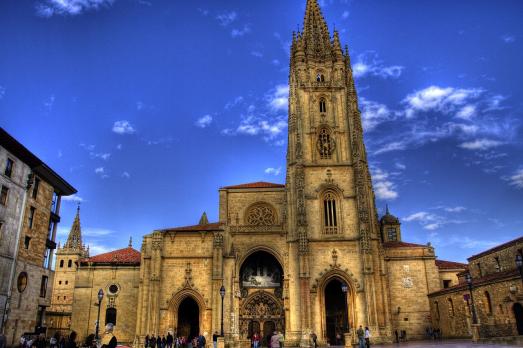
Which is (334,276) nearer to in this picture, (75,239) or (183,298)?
(183,298)

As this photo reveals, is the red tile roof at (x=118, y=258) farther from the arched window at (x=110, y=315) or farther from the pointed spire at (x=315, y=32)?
the pointed spire at (x=315, y=32)

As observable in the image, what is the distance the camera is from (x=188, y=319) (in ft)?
119

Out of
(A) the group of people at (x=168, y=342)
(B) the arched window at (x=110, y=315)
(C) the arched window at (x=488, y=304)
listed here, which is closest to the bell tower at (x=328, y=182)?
(C) the arched window at (x=488, y=304)

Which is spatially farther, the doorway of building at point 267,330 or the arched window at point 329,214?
the doorway of building at point 267,330

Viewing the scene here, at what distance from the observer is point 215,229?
35312 mm

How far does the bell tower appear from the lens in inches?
1347

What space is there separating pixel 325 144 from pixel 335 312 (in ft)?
47.3

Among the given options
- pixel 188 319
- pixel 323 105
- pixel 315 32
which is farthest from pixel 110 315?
pixel 315 32

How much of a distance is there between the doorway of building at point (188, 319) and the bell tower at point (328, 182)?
28.8ft

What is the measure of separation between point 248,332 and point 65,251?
43416 mm

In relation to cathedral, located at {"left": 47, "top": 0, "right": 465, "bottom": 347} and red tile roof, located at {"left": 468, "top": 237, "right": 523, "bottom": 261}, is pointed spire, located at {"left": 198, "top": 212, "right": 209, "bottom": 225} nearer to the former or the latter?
cathedral, located at {"left": 47, "top": 0, "right": 465, "bottom": 347}

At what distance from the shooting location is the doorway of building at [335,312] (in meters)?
36.2

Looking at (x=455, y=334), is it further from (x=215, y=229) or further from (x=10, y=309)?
(x=10, y=309)

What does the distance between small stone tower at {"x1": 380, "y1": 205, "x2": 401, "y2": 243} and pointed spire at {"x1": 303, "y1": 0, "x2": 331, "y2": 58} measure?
2499 centimetres
